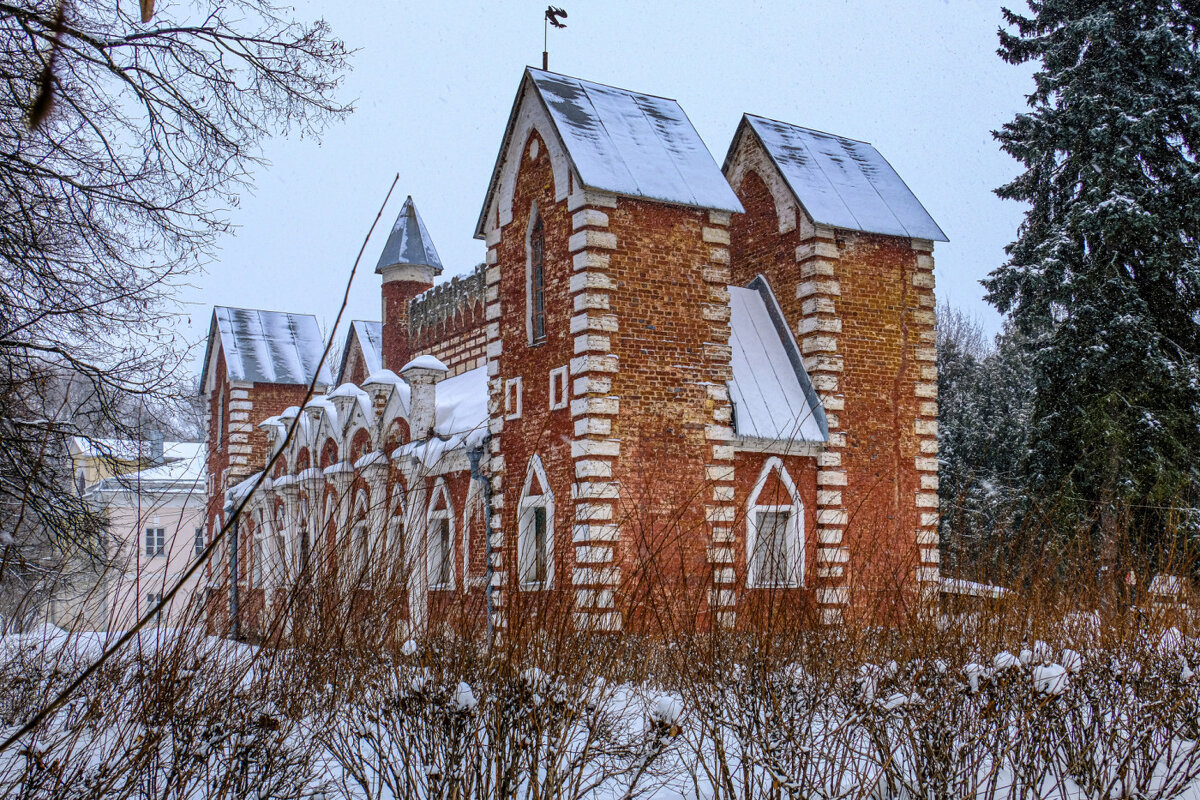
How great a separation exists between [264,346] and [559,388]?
1964 centimetres

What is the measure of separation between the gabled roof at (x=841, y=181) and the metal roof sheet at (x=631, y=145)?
175cm

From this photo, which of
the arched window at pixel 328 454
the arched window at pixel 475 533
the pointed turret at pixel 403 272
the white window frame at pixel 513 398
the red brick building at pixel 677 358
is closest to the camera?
the red brick building at pixel 677 358

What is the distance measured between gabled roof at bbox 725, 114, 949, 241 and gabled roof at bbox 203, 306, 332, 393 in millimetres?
16476

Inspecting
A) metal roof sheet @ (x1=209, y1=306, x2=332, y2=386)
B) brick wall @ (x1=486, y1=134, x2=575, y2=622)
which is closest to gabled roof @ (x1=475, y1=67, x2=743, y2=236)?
brick wall @ (x1=486, y1=134, x2=575, y2=622)

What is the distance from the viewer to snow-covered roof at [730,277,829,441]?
17.8m

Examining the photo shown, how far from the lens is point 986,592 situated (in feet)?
29.0

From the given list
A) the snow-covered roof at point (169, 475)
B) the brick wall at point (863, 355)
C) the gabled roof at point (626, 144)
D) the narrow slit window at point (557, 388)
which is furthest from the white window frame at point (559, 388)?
the snow-covered roof at point (169, 475)

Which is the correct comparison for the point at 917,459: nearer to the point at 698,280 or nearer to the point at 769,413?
the point at 769,413

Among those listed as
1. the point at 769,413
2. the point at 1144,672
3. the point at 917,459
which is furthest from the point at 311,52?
the point at 917,459

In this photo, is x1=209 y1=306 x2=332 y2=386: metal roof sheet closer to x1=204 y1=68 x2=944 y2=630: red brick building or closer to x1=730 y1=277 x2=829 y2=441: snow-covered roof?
x1=204 y1=68 x2=944 y2=630: red brick building

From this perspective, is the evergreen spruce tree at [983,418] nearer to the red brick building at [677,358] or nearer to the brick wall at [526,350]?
the red brick building at [677,358]

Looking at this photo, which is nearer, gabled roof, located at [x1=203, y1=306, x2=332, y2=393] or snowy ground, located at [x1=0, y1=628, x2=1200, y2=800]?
snowy ground, located at [x1=0, y1=628, x2=1200, y2=800]

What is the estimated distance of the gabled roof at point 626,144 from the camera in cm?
1686

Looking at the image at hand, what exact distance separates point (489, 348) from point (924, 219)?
7.68 m
